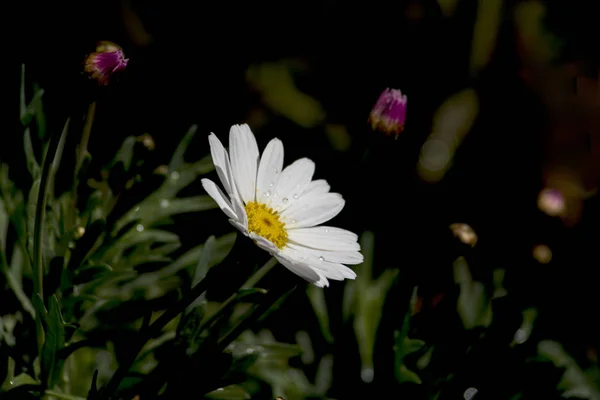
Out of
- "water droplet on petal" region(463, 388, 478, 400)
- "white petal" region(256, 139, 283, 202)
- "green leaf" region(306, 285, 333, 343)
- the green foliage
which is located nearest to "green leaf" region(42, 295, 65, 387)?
the green foliage

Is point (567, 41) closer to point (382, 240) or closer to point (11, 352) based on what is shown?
point (382, 240)

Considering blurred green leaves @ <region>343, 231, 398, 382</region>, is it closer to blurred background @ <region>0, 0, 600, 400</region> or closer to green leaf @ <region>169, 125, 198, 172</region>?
blurred background @ <region>0, 0, 600, 400</region>

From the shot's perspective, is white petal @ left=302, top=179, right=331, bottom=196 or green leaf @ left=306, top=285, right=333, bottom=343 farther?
green leaf @ left=306, top=285, right=333, bottom=343

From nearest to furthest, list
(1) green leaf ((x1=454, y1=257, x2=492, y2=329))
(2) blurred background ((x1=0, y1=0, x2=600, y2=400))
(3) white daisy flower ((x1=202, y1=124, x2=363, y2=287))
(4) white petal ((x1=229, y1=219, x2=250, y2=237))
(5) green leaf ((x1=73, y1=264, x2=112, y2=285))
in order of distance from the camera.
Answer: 1. (4) white petal ((x1=229, y1=219, x2=250, y2=237))
2. (3) white daisy flower ((x1=202, y1=124, x2=363, y2=287))
3. (5) green leaf ((x1=73, y1=264, x2=112, y2=285))
4. (2) blurred background ((x1=0, y1=0, x2=600, y2=400))
5. (1) green leaf ((x1=454, y1=257, x2=492, y2=329))

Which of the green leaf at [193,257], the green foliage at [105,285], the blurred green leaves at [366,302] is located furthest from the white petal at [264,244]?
the blurred green leaves at [366,302]

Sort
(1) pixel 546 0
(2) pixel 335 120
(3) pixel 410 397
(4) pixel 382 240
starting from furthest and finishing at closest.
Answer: (1) pixel 546 0, (2) pixel 335 120, (4) pixel 382 240, (3) pixel 410 397

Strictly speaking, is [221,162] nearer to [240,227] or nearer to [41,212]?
[240,227]

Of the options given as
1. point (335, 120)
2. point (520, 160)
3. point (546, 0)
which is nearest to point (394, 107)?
point (335, 120)
